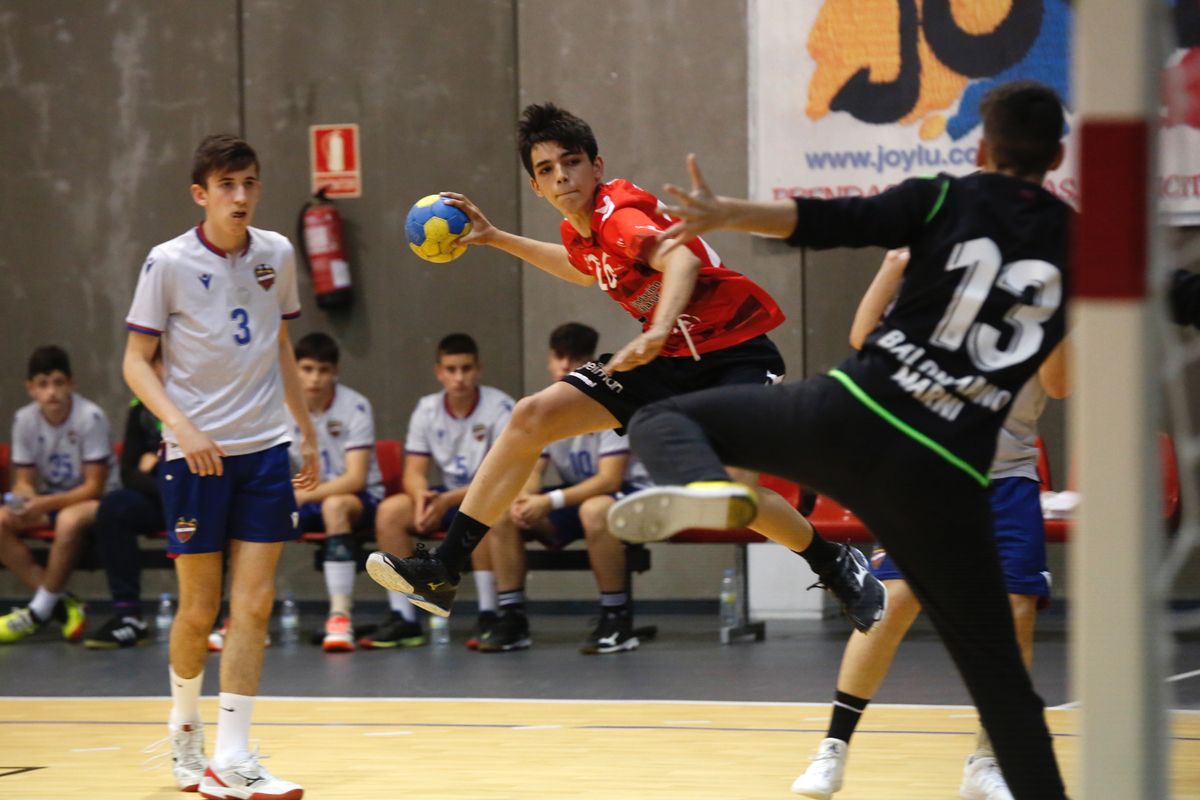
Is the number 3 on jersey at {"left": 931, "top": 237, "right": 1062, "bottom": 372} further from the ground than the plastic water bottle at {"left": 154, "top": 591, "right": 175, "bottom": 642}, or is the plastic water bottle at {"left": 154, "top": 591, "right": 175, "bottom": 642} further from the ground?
the number 3 on jersey at {"left": 931, "top": 237, "right": 1062, "bottom": 372}

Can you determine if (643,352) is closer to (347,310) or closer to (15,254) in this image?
(347,310)

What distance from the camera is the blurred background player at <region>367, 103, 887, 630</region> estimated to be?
183 inches

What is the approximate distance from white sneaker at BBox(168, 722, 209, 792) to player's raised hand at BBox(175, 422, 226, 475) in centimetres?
92

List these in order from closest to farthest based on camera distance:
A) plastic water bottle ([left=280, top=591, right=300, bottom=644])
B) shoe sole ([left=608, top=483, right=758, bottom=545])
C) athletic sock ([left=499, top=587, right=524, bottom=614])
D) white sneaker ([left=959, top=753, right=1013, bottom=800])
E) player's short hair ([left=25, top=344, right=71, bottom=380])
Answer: shoe sole ([left=608, top=483, right=758, bottom=545]) < white sneaker ([left=959, top=753, right=1013, bottom=800]) < athletic sock ([left=499, top=587, right=524, bottom=614]) < plastic water bottle ([left=280, top=591, right=300, bottom=644]) < player's short hair ([left=25, top=344, right=71, bottom=380])

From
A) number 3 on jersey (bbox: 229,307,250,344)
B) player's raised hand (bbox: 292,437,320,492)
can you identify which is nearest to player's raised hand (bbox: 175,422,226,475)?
number 3 on jersey (bbox: 229,307,250,344)

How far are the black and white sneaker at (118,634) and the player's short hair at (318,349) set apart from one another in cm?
175

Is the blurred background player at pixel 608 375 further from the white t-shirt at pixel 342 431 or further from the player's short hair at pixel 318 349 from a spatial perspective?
the player's short hair at pixel 318 349

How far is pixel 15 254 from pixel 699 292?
7.24m

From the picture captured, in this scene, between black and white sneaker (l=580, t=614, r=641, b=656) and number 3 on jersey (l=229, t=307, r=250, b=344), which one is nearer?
number 3 on jersey (l=229, t=307, r=250, b=344)

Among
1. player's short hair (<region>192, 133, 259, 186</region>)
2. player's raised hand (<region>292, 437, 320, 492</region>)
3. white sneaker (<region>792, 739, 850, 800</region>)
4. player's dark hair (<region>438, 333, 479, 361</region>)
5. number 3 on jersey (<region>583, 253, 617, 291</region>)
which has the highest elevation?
player's short hair (<region>192, 133, 259, 186</region>)

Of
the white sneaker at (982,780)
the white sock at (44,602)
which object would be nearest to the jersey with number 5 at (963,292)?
the white sneaker at (982,780)

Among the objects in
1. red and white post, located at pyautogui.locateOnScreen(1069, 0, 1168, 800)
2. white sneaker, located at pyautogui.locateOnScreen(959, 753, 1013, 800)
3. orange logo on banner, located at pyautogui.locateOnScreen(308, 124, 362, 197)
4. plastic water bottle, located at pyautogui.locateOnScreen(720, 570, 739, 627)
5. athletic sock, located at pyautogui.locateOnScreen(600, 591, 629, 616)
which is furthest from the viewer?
orange logo on banner, located at pyautogui.locateOnScreen(308, 124, 362, 197)

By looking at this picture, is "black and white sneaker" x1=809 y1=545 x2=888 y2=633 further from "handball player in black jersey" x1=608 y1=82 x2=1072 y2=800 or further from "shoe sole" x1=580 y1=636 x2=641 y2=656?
"shoe sole" x1=580 y1=636 x2=641 y2=656

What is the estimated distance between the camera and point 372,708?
6484 mm
